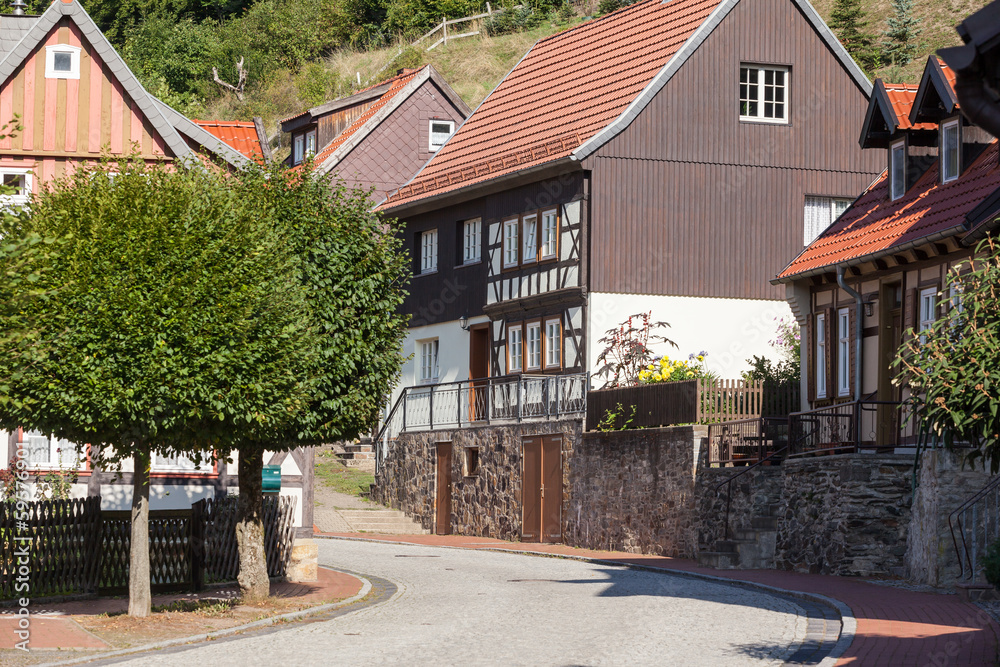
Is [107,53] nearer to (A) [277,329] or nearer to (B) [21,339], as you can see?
(A) [277,329]

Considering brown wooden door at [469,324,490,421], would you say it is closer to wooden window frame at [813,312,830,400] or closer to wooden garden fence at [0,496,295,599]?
wooden window frame at [813,312,830,400]

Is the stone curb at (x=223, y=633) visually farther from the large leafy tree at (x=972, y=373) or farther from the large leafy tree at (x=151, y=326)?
the large leafy tree at (x=972, y=373)

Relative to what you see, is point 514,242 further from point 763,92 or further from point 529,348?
point 763,92

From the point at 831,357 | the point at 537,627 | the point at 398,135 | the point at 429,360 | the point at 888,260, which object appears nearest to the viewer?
the point at 537,627

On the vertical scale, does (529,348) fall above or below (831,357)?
above

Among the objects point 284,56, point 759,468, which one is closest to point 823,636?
point 759,468

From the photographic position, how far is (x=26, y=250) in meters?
11.5

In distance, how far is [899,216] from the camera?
25500 mm

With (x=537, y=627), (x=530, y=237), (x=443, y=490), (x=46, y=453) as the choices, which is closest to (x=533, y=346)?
(x=530, y=237)

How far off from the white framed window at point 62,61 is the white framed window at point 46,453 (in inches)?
271

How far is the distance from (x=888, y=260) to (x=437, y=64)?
186 feet

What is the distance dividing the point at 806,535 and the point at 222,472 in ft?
32.0

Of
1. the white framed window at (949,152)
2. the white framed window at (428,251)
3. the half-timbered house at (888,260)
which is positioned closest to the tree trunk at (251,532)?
the half-timbered house at (888,260)

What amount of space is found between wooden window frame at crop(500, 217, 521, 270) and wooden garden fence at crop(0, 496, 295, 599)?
14.6m
